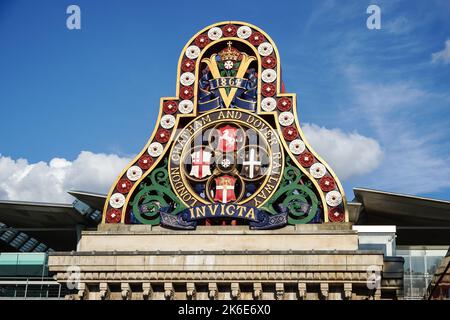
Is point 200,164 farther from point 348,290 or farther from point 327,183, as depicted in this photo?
point 348,290

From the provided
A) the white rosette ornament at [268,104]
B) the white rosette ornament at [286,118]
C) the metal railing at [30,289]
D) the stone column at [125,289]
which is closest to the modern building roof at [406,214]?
the white rosette ornament at [286,118]

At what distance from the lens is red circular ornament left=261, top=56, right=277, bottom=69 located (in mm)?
50375

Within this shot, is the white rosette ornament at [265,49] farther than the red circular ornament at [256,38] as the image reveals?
No

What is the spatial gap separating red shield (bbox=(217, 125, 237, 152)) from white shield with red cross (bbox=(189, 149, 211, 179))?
991 millimetres

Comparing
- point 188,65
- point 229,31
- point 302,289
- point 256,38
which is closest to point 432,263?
point 302,289

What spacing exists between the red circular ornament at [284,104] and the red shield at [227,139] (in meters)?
3.27

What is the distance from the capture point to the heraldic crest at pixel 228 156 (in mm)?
46500

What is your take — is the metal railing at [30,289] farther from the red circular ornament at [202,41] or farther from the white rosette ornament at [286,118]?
the white rosette ornament at [286,118]

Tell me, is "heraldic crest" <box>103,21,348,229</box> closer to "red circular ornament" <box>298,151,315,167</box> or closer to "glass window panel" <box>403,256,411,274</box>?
"red circular ornament" <box>298,151,315,167</box>

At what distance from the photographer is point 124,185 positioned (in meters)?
48.2

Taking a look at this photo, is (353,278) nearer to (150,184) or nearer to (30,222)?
(150,184)

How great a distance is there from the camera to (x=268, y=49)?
167 ft

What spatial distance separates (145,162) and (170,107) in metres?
4.14
